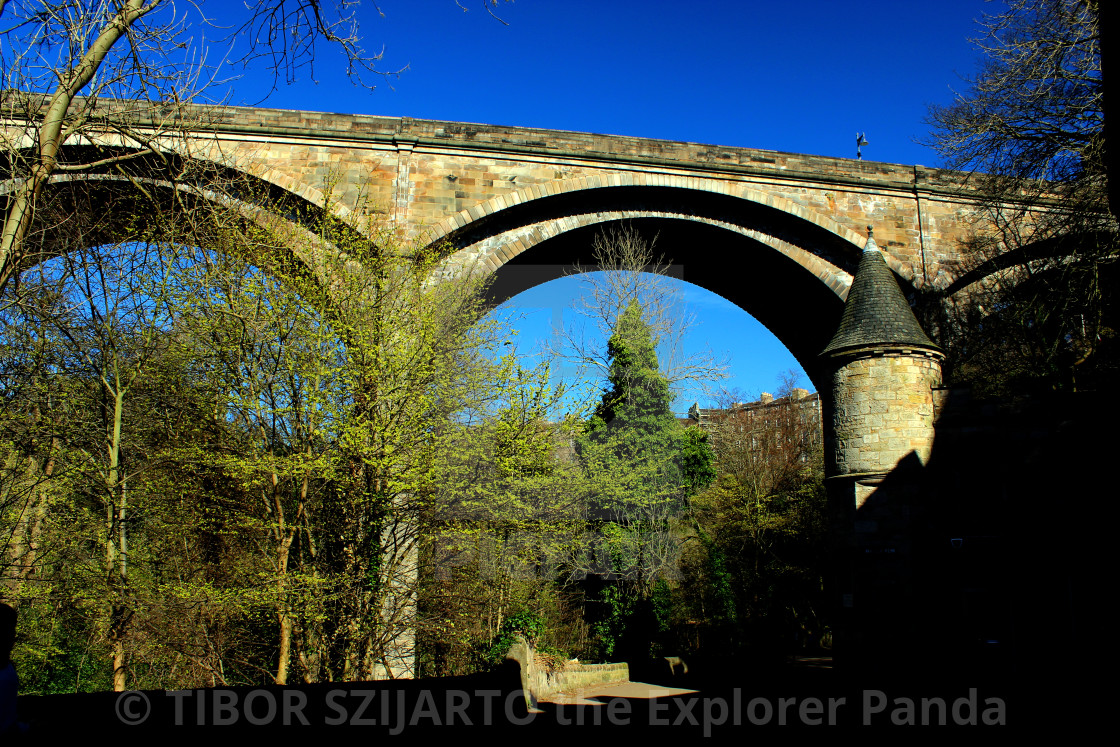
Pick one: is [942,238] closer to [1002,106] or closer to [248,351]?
[1002,106]

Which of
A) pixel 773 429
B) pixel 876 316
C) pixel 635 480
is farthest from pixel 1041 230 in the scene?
pixel 773 429

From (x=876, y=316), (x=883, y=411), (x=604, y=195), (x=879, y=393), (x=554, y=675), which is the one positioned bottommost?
(x=554, y=675)

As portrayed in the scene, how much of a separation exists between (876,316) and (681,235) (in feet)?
14.7

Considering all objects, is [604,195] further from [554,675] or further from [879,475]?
[554,675]

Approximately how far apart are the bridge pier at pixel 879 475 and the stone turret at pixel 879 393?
1cm

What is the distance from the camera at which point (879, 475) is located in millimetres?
8781

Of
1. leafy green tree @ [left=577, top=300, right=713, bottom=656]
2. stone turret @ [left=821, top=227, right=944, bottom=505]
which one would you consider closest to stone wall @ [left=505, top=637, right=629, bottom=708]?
leafy green tree @ [left=577, top=300, right=713, bottom=656]

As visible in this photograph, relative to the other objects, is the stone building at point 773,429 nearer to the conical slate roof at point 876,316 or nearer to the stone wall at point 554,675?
the stone wall at point 554,675

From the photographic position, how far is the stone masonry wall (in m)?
8.83

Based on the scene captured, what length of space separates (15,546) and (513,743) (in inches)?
304

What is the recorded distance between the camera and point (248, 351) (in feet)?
26.0

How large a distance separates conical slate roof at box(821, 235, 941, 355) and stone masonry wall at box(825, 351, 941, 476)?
0.62ft

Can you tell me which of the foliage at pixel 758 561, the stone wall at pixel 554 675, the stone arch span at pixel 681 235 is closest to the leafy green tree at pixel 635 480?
the foliage at pixel 758 561

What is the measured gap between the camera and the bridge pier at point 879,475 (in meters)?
8.42
